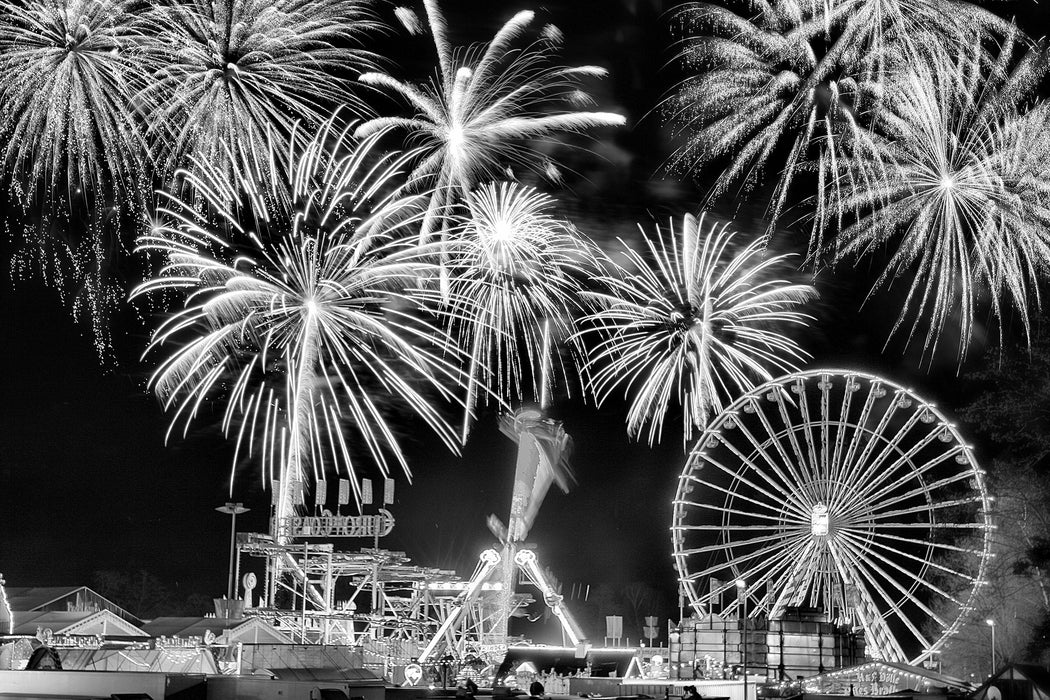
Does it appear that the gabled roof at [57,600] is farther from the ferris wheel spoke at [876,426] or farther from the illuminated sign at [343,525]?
the ferris wheel spoke at [876,426]

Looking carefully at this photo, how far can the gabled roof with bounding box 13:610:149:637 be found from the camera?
59000 millimetres

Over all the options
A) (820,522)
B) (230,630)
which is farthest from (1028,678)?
(230,630)

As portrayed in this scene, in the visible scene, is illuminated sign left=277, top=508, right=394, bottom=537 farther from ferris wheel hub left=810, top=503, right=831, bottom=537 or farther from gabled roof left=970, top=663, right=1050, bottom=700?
gabled roof left=970, top=663, right=1050, bottom=700

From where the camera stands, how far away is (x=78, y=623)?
59.3m

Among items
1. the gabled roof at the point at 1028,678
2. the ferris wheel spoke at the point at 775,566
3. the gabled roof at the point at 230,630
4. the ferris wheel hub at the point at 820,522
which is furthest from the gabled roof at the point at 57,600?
the gabled roof at the point at 1028,678

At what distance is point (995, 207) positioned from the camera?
35.0 meters

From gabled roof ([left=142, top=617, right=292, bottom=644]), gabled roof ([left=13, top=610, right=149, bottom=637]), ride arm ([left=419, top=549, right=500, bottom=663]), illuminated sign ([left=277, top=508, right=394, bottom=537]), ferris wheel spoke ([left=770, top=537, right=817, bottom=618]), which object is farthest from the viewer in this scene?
ride arm ([left=419, top=549, right=500, bottom=663])

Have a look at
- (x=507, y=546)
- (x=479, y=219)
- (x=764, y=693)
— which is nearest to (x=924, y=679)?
(x=764, y=693)

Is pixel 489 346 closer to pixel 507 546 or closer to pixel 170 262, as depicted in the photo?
pixel 170 262

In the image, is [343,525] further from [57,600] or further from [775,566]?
[775,566]

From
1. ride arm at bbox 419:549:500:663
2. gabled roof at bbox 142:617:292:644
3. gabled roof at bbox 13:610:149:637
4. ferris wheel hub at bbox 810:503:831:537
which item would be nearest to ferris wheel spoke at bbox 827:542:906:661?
ferris wheel hub at bbox 810:503:831:537

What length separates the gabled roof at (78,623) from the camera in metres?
59.0

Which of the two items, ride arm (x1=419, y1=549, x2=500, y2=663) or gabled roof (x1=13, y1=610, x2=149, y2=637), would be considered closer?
gabled roof (x1=13, y1=610, x2=149, y2=637)

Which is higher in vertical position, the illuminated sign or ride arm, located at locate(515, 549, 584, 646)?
the illuminated sign
